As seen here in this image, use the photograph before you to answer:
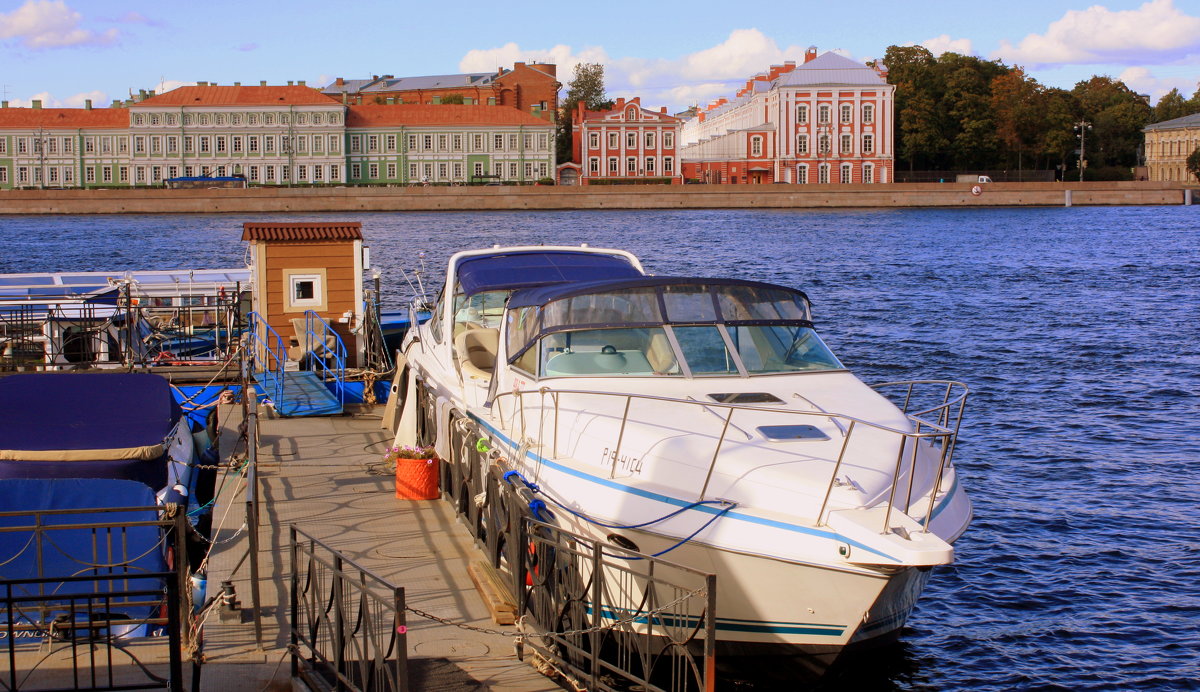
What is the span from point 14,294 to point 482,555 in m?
14.4

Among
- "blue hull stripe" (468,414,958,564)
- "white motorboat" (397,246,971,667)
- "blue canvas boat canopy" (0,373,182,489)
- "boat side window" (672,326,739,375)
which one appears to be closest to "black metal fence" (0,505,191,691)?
"blue canvas boat canopy" (0,373,182,489)

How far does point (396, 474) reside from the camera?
11547 millimetres

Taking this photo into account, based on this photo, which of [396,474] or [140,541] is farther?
[396,474]

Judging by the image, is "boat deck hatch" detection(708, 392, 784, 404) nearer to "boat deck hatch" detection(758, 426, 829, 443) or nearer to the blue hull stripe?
"boat deck hatch" detection(758, 426, 829, 443)

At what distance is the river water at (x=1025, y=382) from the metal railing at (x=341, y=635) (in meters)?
3.31

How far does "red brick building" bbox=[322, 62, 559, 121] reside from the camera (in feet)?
436

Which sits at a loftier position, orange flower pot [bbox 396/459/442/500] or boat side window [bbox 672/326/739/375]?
boat side window [bbox 672/326/739/375]

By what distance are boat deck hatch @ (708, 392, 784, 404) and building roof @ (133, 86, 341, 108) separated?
10764 centimetres

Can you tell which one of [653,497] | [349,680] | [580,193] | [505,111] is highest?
[505,111]

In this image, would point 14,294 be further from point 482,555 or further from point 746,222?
point 746,222

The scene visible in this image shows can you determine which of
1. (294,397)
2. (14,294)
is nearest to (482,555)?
(294,397)

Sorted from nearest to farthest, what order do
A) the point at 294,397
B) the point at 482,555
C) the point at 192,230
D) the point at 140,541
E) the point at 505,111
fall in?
the point at 140,541 < the point at 482,555 < the point at 294,397 < the point at 192,230 < the point at 505,111

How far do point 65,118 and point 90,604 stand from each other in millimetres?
116198

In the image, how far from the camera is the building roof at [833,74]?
10974 cm
